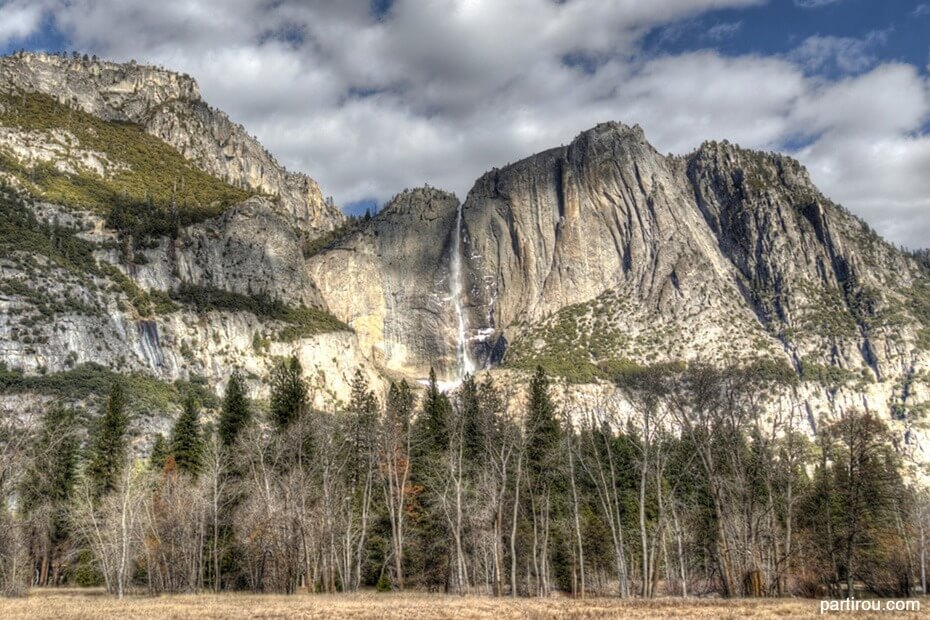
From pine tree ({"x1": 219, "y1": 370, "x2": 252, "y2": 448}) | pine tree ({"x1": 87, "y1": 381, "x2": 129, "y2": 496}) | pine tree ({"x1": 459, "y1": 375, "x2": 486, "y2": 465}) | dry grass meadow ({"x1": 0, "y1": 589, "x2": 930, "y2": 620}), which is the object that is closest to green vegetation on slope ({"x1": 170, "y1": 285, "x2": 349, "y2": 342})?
pine tree ({"x1": 87, "y1": 381, "x2": 129, "y2": 496})

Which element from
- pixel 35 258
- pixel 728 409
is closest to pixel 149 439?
pixel 35 258

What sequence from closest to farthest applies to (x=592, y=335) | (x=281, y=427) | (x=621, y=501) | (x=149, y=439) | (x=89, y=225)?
1. (x=281, y=427)
2. (x=621, y=501)
3. (x=149, y=439)
4. (x=89, y=225)
5. (x=592, y=335)

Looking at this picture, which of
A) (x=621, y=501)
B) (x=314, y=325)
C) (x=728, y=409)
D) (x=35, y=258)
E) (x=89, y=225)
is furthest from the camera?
(x=314, y=325)

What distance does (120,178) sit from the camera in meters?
163

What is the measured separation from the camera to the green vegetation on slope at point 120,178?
14075 cm

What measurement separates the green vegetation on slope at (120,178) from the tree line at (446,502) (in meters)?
94.0

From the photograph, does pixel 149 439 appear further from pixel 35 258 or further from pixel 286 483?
pixel 286 483

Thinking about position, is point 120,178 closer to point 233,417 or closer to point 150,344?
point 150,344

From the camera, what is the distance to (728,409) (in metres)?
34.8

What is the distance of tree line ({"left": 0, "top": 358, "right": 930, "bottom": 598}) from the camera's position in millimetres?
38094

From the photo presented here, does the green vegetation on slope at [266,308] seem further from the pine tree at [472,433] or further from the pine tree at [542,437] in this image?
the pine tree at [542,437]

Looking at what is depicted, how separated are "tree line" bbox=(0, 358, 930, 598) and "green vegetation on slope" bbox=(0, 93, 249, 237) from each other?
9399cm

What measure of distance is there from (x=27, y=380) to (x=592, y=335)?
392 ft

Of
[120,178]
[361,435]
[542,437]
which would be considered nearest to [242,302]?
[120,178]
